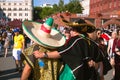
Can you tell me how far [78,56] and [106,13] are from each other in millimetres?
72962

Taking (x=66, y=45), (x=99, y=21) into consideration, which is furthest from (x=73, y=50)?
(x=99, y=21)

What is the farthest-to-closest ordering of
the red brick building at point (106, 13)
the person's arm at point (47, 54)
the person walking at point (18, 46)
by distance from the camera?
the red brick building at point (106, 13), the person walking at point (18, 46), the person's arm at point (47, 54)

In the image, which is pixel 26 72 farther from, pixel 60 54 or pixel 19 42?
pixel 19 42

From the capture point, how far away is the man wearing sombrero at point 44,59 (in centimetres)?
460

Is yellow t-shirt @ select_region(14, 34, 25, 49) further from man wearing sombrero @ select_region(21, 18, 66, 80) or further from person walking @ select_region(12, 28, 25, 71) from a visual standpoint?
man wearing sombrero @ select_region(21, 18, 66, 80)

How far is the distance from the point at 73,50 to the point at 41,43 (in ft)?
→ 1.21

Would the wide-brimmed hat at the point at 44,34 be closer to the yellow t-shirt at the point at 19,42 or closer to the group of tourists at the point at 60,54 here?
the group of tourists at the point at 60,54

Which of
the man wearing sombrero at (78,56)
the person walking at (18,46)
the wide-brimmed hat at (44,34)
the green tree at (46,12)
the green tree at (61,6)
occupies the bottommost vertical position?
the green tree at (46,12)

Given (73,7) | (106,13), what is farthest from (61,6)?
(106,13)

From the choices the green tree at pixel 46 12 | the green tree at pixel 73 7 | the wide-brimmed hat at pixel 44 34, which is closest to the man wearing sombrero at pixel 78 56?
the wide-brimmed hat at pixel 44 34

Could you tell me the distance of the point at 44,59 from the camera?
4.64m

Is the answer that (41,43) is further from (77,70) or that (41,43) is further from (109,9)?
(109,9)

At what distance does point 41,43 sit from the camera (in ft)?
14.7

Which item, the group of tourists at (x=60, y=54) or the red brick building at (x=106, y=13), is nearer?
the group of tourists at (x=60, y=54)
